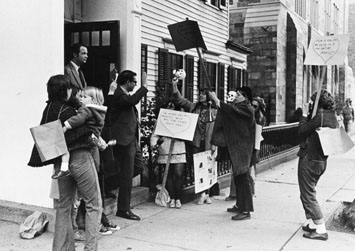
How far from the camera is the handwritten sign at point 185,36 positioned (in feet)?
20.9

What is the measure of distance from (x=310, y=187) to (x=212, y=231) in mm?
1286

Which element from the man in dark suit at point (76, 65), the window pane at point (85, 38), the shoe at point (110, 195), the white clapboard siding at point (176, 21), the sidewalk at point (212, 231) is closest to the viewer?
the sidewalk at point (212, 231)

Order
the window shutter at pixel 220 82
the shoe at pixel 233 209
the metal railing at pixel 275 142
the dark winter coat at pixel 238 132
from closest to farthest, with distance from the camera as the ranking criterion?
the dark winter coat at pixel 238 132 < the shoe at pixel 233 209 < the metal railing at pixel 275 142 < the window shutter at pixel 220 82

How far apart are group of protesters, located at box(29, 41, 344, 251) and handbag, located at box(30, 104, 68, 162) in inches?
3.2

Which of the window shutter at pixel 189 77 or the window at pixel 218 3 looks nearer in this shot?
the window shutter at pixel 189 77

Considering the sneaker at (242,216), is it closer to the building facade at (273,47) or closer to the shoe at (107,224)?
the shoe at (107,224)

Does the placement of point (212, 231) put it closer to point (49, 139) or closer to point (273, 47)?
point (49, 139)

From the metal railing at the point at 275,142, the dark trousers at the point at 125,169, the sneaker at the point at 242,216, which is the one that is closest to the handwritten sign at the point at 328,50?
the sneaker at the point at 242,216

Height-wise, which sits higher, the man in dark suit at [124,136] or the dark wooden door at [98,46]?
the dark wooden door at [98,46]

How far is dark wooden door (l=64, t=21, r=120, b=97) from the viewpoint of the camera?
691 cm

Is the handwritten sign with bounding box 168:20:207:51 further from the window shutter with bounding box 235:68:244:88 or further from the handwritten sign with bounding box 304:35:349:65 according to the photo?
the window shutter with bounding box 235:68:244:88

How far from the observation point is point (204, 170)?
6.73 m

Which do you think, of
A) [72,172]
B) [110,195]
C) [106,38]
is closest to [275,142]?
[106,38]

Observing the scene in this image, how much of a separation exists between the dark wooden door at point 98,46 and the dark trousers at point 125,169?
1.61 m
